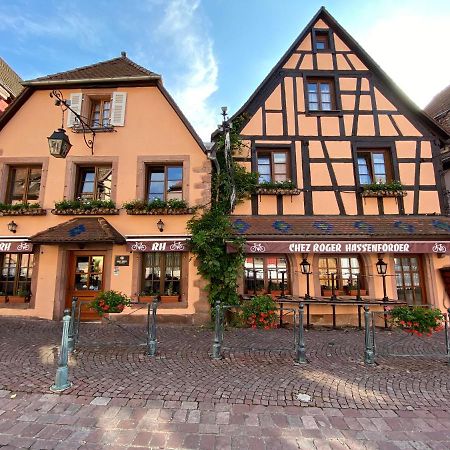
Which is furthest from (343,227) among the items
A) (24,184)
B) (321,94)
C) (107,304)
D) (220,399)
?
(24,184)

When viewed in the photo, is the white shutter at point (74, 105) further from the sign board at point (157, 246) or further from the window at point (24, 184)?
the sign board at point (157, 246)

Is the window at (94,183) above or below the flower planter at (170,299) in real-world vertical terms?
above

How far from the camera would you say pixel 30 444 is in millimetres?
2811

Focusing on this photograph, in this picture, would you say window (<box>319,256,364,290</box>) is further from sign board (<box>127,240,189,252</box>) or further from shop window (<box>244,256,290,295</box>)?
sign board (<box>127,240,189,252</box>)

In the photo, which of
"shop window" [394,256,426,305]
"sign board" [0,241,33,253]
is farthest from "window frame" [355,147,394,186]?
"sign board" [0,241,33,253]

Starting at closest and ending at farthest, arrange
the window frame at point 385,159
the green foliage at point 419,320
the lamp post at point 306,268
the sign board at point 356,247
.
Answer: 1. the green foliage at point 419,320
2. the sign board at point 356,247
3. the lamp post at point 306,268
4. the window frame at point 385,159

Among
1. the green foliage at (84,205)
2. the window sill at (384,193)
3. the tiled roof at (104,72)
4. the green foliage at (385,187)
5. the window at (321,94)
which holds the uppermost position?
the tiled roof at (104,72)

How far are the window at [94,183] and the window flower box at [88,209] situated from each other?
0.45 metres

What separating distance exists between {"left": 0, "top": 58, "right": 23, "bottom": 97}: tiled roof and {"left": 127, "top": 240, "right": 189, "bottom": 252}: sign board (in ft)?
36.7

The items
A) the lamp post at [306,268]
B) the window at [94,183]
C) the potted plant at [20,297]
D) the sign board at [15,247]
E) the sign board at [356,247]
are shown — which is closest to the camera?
the sign board at [356,247]

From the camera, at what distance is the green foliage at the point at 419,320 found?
5000 mm

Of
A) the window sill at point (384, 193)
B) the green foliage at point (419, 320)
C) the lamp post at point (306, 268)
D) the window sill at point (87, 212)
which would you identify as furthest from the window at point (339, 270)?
the window sill at point (87, 212)

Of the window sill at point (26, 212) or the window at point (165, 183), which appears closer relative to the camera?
the window sill at point (26, 212)

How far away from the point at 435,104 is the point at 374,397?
629 inches
